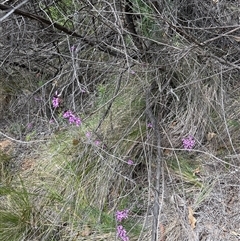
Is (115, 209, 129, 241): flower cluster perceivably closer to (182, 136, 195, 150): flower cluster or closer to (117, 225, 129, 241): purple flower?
(117, 225, 129, 241): purple flower

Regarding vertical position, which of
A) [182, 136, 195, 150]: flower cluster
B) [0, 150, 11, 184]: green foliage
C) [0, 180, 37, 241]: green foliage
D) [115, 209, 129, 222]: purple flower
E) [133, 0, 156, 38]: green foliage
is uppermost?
[133, 0, 156, 38]: green foliage

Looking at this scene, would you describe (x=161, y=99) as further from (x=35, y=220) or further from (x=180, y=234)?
(x=35, y=220)

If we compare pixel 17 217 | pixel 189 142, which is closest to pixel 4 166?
pixel 17 217

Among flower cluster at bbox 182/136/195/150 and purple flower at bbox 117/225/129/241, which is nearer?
purple flower at bbox 117/225/129/241

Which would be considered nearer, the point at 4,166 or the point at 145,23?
the point at 145,23

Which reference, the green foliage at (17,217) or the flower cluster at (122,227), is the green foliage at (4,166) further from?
the flower cluster at (122,227)

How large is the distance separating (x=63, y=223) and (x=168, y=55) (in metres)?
0.90

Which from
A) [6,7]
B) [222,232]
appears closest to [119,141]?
[222,232]

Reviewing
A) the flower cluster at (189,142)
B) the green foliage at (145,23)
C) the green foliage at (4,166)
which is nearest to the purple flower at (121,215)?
the flower cluster at (189,142)

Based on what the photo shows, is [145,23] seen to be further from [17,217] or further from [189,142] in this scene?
[17,217]

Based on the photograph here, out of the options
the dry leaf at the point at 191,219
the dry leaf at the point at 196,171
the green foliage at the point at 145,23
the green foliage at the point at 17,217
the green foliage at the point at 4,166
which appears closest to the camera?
the dry leaf at the point at 191,219

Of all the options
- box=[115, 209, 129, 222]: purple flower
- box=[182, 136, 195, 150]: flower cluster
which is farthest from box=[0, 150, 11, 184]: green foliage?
box=[182, 136, 195, 150]: flower cluster

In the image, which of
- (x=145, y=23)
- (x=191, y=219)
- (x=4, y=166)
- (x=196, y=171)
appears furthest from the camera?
(x=4, y=166)

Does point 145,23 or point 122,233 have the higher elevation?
point 145,23
